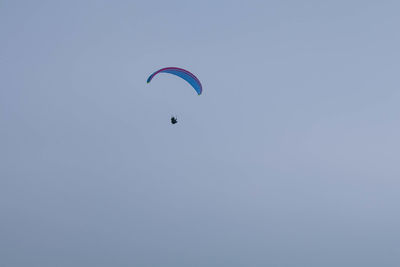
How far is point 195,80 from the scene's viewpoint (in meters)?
49.9

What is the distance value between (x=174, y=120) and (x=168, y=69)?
22.3 feet

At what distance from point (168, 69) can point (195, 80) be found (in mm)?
A: 3504

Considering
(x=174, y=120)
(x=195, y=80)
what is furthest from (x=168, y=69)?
(x=174, y=120)

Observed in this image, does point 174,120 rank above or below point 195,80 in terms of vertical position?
below

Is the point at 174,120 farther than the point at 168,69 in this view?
Yes

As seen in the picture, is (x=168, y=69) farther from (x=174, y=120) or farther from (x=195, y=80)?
(x=174, y=120)

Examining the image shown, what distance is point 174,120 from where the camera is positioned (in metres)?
52.3

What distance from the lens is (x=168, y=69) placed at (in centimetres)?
4825

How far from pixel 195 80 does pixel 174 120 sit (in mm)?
5649
